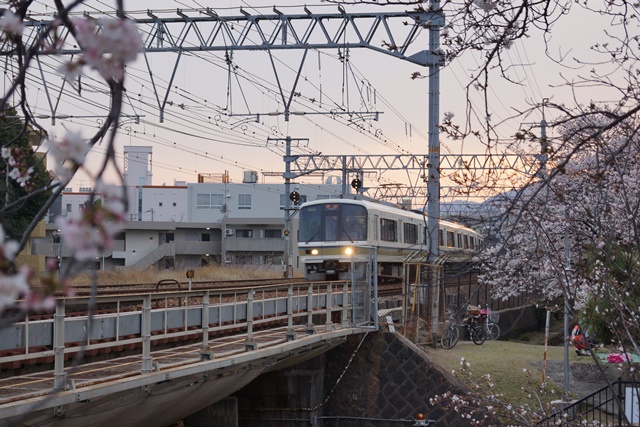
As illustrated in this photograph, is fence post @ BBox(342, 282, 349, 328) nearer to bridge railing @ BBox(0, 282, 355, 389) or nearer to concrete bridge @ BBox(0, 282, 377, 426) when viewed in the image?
bridge railing @ BBox(0, 282, 355, 389)

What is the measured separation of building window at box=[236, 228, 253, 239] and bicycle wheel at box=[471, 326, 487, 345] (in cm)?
3635

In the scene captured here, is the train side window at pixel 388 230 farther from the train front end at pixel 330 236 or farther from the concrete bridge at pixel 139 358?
the concrete bridge at pixel 139 358

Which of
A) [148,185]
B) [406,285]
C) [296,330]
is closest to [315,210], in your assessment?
[406,285]

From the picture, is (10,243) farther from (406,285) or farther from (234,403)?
(406,285)

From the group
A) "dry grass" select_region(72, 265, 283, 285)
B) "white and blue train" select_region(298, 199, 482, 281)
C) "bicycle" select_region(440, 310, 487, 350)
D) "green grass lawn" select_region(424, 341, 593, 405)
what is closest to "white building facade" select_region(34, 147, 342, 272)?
"dry grass" select_region(72, 265, 283, 285)

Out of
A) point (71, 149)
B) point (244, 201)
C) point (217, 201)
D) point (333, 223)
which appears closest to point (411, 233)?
point (333, 223)

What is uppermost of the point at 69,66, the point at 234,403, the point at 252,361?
the point at 69,66

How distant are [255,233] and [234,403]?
41.5 metres

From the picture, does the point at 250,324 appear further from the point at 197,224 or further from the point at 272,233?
the point at 272,233

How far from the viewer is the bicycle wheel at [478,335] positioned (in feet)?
69.9

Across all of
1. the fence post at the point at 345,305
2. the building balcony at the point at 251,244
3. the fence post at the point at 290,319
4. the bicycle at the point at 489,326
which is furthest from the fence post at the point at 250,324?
the building balcony at the point at 251,244

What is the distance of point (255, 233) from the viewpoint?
56938mm

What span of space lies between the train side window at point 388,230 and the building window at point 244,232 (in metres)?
29.2

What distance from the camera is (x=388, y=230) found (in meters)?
27.6
